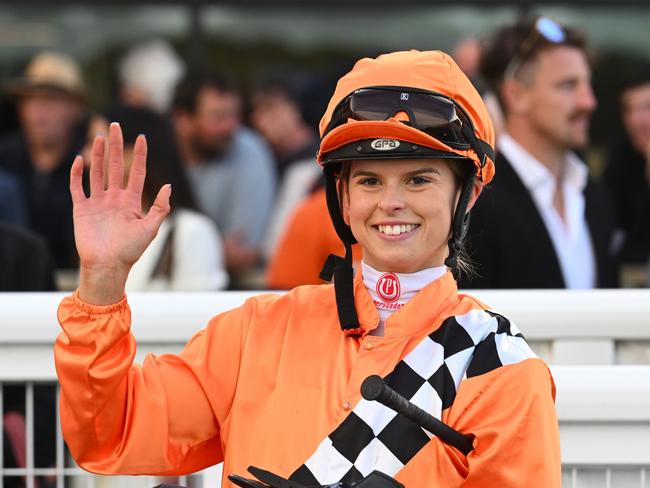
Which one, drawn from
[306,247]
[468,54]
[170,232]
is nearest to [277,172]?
[468,54]

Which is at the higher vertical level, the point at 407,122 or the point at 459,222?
the point at 407,122

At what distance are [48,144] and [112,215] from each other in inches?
191

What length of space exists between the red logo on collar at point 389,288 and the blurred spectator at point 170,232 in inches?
78.7

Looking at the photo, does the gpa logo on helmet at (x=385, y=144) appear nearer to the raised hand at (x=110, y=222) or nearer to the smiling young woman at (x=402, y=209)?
the smiling young woman at (x=402, y=209)

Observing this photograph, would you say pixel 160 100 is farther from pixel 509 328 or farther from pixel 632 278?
pixel 509 328

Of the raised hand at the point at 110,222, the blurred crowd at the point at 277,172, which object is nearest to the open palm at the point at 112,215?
the raised hand at the point at 110,222

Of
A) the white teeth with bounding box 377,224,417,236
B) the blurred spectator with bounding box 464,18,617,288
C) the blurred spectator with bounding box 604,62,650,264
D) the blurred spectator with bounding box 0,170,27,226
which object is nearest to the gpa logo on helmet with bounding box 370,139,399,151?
the white teeth with bounding box 377,224,417,236

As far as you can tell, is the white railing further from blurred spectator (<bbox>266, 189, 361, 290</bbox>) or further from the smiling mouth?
blurred spectator (<bbox>266, 189, 361, 290</bbox>)

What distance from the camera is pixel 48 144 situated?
7.16m

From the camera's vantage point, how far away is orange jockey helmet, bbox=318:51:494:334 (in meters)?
2.42

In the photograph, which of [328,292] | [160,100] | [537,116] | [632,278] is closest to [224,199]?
[160,100]

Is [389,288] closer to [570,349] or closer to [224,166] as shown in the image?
[570,349]

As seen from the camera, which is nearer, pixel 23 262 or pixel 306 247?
pixel 23 262

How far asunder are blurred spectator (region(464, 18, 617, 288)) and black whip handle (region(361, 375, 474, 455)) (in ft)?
6.45
